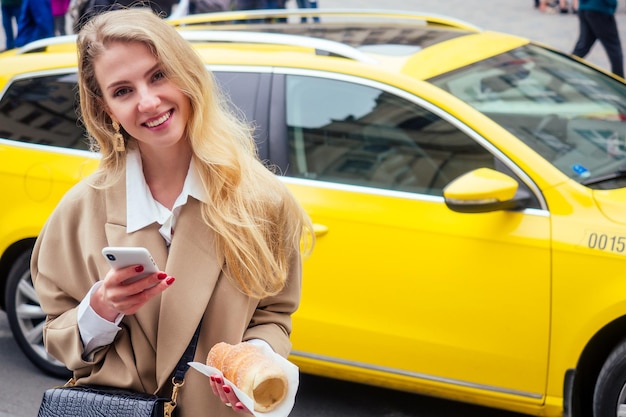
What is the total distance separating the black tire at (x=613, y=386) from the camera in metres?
3.87

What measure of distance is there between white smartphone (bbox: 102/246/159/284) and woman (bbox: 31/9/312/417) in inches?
7.8

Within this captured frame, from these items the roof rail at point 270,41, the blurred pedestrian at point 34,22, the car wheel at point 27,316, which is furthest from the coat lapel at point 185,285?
the blurred pedestrian at point 34,22

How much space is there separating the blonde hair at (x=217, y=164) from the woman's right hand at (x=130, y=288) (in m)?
0.26

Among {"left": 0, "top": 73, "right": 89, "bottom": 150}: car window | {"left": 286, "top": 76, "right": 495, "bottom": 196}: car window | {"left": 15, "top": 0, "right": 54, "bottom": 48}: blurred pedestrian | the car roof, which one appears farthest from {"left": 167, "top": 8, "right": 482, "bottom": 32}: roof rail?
{"left": 15, "top": 0, "right": 54, "bottom": 48}: blurred pedestrian

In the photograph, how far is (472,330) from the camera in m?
4.02

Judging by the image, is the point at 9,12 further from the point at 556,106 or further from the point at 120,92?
the point at 120,92

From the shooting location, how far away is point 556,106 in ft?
15.2

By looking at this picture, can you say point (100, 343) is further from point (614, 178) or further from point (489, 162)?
point (614, 178)

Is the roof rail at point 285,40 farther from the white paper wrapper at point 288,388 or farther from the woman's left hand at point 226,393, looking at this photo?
the woman's left hand at point 226,393

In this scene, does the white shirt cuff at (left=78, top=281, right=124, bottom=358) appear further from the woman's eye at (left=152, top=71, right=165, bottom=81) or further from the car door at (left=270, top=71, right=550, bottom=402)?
the car door at (left=270, top=71, right=550, bottom=402)

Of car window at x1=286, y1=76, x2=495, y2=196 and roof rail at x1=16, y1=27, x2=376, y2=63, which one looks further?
roof rail at x1=16, y1=27, x2=376, y2=63

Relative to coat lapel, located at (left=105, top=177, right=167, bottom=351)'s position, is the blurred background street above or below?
below

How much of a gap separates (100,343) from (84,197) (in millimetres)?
330

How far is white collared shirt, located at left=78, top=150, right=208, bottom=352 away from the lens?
2.17 meters
